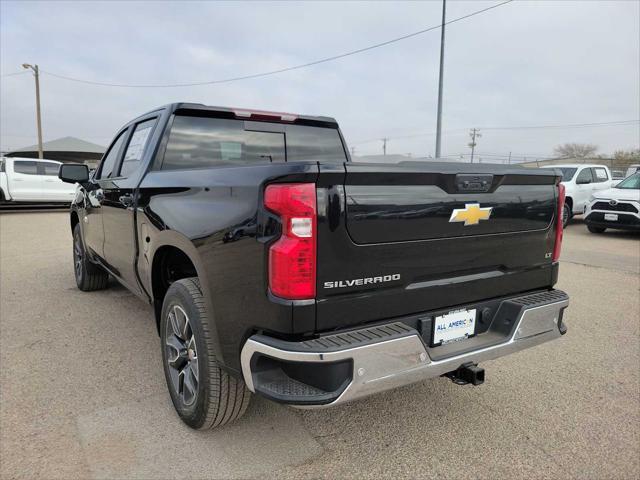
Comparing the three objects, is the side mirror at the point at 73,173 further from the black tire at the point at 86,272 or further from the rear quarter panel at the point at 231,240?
the rear quarter panel at the point at 231,240

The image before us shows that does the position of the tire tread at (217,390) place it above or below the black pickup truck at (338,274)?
below

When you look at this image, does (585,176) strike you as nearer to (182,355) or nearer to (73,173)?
(73,173)

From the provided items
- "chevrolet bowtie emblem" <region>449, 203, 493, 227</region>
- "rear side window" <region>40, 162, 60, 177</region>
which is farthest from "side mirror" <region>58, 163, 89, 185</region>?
"rear side window" <region>40, 162, 60, 177</region>

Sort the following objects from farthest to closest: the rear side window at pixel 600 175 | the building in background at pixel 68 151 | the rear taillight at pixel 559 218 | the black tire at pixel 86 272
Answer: the building in background at pixel 68 151, the rear side window at pixel 600 175, the black tire at pixel 86 272, the rear taillight at pixel 559 218

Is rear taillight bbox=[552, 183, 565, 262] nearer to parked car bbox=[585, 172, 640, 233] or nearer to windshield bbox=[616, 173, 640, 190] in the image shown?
parked car bbox=[585, 172, 640, 233]

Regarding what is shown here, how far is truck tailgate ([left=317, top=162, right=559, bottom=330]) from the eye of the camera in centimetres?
196

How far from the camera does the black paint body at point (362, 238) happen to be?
1938mm

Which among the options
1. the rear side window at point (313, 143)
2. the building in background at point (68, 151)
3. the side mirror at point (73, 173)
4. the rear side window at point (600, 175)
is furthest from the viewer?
the building in background at point (68, 151)

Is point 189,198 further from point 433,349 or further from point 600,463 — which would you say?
point 600,463

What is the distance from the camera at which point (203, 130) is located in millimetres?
3527

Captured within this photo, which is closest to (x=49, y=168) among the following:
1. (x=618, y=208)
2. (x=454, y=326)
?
(x=454, y=326)

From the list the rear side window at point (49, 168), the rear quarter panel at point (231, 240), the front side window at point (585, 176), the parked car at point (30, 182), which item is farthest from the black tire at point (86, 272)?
the front side window at point (585, 176)

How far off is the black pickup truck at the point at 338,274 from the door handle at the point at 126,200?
157 millimetres

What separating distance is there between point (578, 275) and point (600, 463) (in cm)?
496
